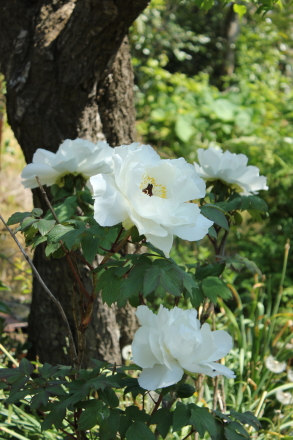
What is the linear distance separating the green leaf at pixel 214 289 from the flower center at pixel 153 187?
1.25 feet

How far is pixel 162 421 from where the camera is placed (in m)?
1.01

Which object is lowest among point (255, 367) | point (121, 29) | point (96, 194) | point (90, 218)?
point (255, 367)

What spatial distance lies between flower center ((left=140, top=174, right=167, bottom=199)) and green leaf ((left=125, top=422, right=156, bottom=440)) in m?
0.50

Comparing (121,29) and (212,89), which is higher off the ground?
(121,29)

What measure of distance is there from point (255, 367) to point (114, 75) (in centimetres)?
151

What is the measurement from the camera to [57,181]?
1.31 m

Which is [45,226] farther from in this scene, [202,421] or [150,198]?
[202,421]

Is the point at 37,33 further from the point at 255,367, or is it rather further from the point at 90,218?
the point at 255,367

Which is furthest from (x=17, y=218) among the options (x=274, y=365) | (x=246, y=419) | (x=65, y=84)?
(x=274, y=365)

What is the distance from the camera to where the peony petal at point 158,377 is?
905mm

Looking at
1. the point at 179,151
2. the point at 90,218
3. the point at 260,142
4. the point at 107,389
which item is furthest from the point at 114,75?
the point at 179,151

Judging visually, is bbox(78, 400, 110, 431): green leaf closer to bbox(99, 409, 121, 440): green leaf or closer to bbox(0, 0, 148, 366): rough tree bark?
bbox(99, 409, 121, 440): green leaf

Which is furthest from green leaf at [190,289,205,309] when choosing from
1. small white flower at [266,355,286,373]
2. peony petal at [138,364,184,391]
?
small white flower at [266,355,286,373]

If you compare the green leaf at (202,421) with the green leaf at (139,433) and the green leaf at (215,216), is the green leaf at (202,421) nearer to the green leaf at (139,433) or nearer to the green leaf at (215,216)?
the green leaf at (139,433)
